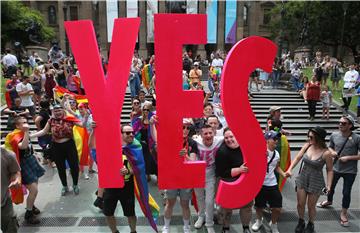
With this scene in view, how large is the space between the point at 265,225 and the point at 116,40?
11.8ft

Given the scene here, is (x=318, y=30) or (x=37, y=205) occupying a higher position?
(x=318, y=30)

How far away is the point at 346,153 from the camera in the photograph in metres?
5.10

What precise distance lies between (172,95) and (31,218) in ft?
11.2

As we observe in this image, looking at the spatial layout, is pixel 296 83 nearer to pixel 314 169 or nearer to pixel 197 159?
pixel 314 169

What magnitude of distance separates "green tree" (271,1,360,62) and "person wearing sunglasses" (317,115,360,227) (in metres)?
29.5

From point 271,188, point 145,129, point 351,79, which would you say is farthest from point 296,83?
point 271,188

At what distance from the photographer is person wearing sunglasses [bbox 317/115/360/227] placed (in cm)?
505

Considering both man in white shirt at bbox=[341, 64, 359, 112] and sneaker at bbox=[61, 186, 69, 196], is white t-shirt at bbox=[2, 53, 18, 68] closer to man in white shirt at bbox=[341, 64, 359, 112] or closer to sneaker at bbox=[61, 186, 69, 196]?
sneaker at bbox=[61, 186, 69, 196]

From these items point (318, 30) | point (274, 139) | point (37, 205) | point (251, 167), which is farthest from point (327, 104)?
point (318, 30)

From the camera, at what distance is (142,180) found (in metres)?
4.47

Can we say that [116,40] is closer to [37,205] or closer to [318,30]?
[37,205]

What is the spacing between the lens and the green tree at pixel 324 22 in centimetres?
3200

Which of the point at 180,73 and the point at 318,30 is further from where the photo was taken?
the point at 318,30

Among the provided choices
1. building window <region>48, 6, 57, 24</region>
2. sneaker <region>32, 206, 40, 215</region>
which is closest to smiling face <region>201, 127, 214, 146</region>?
sneaker <region>32, 206, 40, 215</region>
